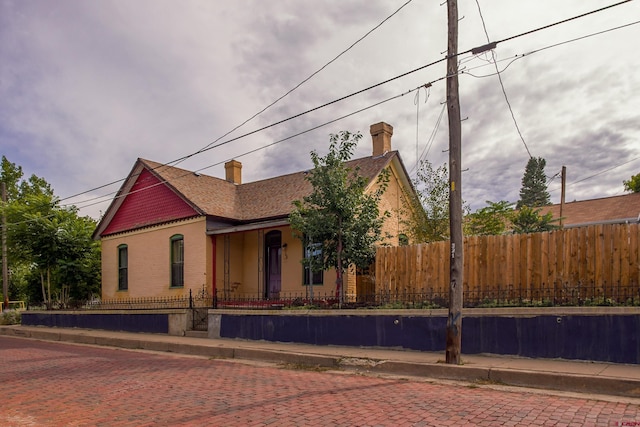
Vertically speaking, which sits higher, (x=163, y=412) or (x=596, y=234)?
(x=596, y=234)

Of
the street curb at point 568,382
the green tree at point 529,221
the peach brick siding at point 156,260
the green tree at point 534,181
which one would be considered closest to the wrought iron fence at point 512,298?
the street curb at point 568,382

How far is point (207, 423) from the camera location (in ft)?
19.4

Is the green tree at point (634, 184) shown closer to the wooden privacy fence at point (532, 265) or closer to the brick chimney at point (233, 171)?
the brick chimney at point (233, 171)

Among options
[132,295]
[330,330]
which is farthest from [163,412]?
[132,295]

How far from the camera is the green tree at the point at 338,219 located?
516 inches

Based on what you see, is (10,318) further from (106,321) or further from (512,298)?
(512,298)

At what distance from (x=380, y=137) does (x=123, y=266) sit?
13.1 meters

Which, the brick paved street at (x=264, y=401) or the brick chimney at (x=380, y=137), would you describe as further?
the brick chimney at (x=380, y=137)

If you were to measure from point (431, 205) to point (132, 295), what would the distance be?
13660mm

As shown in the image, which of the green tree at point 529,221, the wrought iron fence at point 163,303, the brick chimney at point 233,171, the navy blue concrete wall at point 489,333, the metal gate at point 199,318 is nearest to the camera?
the navy blue concrete wall at point 489,333

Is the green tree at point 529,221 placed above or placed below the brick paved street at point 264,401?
above

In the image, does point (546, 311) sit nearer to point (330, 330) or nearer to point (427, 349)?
point (427, 349)

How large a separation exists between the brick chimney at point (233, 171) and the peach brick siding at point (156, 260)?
522cm

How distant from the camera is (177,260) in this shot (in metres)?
20.5
